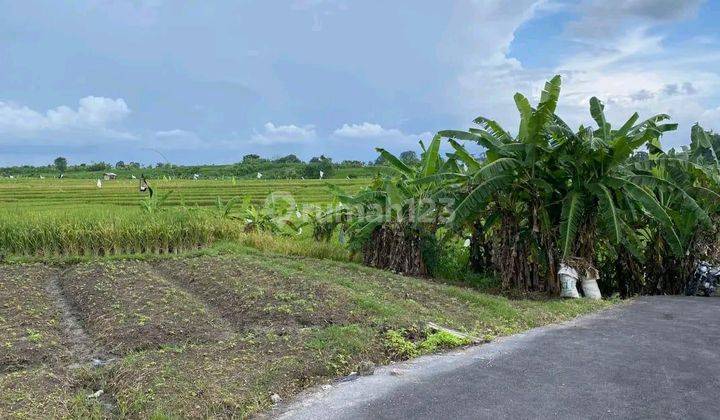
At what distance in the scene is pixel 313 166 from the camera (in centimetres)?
5534

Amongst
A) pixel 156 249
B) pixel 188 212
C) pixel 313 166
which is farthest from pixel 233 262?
pixel 313 166

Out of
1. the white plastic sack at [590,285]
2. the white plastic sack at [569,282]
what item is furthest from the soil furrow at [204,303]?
the white plastic sack at [590,285]

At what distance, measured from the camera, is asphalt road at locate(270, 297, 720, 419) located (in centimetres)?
389

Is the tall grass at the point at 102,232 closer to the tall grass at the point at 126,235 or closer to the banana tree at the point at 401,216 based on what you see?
the tall grass at the point at 126,235

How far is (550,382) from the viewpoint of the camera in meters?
4.41

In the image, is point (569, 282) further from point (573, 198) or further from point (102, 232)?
point (102, 232)

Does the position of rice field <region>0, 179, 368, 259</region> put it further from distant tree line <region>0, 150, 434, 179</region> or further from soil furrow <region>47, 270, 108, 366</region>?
distant tree line <region>0, 150, 434, 179</region>

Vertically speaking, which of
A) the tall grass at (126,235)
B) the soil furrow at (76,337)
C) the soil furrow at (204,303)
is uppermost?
the tall grass at (126,235)

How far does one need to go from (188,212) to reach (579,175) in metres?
7.14

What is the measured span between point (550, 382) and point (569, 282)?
13.2 ft

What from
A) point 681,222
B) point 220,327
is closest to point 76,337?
point 220,327

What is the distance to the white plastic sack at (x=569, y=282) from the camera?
8.15m

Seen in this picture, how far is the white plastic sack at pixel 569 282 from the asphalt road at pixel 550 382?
80.1 inches

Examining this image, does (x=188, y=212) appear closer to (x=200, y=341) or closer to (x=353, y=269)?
(x=353, y=269)
